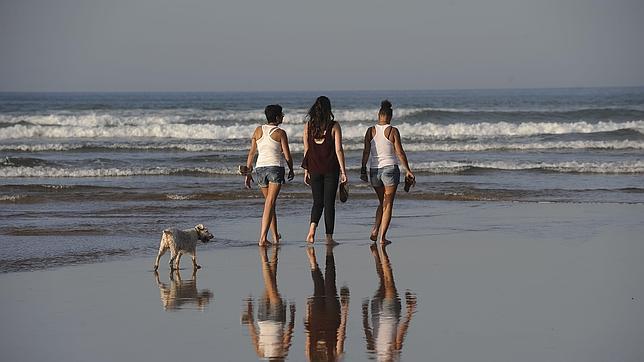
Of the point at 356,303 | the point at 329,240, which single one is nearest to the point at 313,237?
the point at 329,240

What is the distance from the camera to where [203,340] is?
596 cm

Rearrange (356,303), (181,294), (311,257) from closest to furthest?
(356,303) → (181,294) → (311,257)

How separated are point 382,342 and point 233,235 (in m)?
5.37

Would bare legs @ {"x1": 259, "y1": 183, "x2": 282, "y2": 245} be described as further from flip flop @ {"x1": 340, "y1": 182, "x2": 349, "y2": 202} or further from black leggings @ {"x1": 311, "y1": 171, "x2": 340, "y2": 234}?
flip flop @ {"x1": 340, "y1": 182, "x2": 349, "y2": 202}

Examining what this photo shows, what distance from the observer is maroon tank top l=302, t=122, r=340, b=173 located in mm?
10070

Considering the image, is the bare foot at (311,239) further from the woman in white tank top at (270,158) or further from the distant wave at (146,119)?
the distant wave at (146,119)

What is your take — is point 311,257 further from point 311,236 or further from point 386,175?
point 386,175

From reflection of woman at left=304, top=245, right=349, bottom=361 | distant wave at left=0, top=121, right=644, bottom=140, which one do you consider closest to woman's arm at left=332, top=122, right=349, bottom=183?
reflection of woman at left=304, top=245, right=349, bottom=361

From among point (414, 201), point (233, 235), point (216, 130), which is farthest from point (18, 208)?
point (216, 130)

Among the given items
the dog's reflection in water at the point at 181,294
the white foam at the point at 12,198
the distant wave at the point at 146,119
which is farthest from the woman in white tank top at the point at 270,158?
the distant wave at the point at 146,119

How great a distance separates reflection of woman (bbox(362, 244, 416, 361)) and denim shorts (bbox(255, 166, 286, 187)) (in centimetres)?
215

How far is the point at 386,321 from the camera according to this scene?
647cm

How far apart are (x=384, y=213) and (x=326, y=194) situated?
64cm

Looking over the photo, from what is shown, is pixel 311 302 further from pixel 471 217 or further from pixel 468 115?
pixel 468 115
